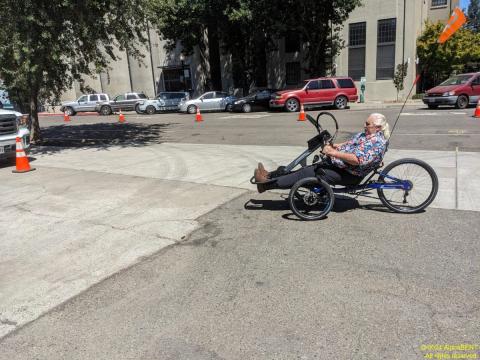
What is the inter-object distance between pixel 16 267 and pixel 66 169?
5409mm

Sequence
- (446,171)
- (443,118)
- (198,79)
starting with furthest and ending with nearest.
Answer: (198,79), (443,118), (446,171)

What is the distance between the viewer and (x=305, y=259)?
13.6 feet

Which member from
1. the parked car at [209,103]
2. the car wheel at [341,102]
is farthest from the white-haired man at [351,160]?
the parked car at [209,103]

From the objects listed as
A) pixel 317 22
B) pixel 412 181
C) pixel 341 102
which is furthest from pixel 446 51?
pixel 412 181

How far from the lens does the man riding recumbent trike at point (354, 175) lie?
5.07 m

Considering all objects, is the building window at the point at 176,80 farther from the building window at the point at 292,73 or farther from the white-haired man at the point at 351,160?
the white-haired man at the point at 351,160

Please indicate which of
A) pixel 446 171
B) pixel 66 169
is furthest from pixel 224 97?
pixel 446 171

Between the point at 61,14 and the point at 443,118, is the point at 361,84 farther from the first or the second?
the point at 61,14

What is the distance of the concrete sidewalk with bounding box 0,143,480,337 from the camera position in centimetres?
403

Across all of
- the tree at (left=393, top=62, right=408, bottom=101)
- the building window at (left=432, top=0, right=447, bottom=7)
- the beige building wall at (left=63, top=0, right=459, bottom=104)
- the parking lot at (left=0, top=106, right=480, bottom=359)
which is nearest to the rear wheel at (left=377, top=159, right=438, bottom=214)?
the parking lot at (left=0, top=106, right=480, bottom=359)

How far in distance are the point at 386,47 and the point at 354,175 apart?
92.6ft

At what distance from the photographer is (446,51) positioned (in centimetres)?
3388

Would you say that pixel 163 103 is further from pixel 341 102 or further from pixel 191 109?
pixel 341 102

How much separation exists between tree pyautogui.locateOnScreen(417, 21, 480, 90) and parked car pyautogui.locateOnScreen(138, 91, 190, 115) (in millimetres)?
Answer: 20084
